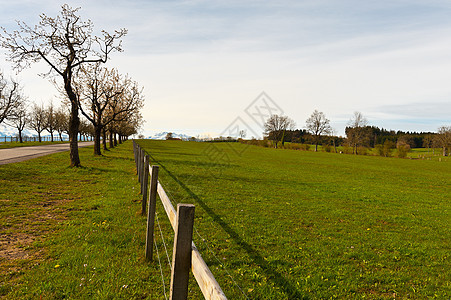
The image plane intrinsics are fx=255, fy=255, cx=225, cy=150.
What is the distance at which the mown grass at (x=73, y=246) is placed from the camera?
4.47 meters

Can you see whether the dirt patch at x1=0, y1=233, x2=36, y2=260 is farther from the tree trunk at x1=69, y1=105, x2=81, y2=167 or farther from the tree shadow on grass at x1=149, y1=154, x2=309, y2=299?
the tree trunk at x1=69, y1=105, x2=81, y2=167

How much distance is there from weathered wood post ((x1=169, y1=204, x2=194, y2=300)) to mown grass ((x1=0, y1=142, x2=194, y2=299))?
198cm

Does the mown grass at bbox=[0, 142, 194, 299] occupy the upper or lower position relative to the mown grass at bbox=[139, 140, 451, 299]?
upper

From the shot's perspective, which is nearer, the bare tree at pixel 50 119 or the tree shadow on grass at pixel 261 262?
the tree shadow on grass at pixel 261 262

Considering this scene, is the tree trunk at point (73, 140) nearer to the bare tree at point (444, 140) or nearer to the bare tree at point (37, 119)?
the bare tree at point (37, 119)

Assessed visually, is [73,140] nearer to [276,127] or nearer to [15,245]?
[15,245]

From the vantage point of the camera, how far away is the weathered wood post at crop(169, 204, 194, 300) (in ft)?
8.46

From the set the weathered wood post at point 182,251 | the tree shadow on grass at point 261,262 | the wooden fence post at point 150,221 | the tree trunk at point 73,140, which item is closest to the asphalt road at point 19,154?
the tree trunk at point 73,140

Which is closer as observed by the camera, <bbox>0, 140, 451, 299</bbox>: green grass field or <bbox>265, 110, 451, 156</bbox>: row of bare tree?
<bbox>0, 140, 451, 299</bbox>: green grass field

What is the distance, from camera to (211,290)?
2.07 m

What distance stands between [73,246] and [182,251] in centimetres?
483

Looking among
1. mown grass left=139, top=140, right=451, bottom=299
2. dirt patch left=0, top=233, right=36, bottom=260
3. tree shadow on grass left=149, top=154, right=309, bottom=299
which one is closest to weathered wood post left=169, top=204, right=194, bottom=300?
mown grass left=139, top=140, right=451, bottom=299

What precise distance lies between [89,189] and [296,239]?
33.9ft

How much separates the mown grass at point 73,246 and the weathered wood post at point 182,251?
1.98 m
